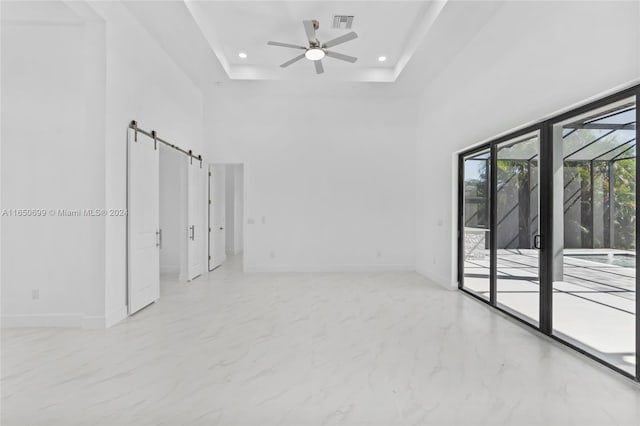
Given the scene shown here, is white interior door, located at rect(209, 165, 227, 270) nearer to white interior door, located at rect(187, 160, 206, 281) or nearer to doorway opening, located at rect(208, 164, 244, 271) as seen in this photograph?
doorway opening, located at rect(208, 164, 244, 271)

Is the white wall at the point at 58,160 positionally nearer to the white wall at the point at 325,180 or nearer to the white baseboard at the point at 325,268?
the white wall at the point at 325,180

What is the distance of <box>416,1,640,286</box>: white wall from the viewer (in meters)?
2.41

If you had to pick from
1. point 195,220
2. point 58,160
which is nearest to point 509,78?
point 58,160

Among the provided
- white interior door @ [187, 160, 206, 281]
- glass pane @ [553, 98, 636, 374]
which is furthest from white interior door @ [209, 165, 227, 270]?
glass pane @ [553, 98, 636, 374]

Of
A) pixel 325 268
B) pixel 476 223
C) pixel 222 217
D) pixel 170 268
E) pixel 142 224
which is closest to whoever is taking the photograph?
pixel 142 224

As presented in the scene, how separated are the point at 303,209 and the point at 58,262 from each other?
13.4ft

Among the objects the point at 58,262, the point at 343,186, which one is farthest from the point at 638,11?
the point at 58,262

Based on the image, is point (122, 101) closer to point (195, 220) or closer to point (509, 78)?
point (195, 220)

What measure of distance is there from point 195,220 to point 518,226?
16.9 ft

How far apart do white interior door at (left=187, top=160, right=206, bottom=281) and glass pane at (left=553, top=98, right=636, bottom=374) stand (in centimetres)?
532

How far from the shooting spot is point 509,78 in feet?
11.6

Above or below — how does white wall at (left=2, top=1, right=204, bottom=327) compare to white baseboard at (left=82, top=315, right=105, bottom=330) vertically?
above

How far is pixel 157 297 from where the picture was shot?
14.0ft

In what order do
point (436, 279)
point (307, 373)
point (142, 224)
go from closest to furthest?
point (307, 373) → point (142, 224) → point (436, 279)
